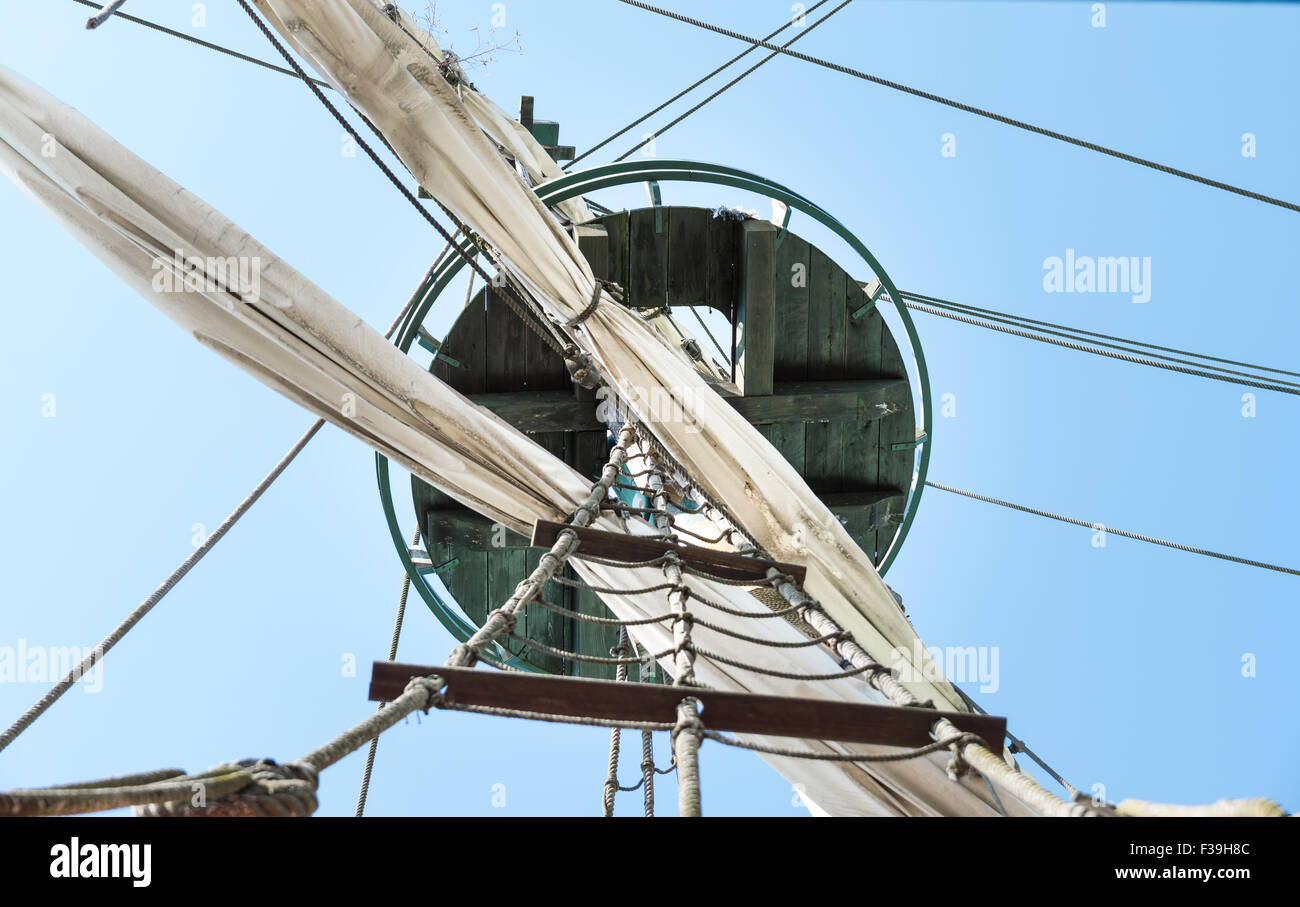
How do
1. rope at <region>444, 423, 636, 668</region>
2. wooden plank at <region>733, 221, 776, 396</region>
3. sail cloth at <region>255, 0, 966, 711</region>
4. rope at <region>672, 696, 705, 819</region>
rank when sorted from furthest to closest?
1. wooden plank at <region>733, 221, 776, 396</region>
2. sail cloth at <region>255, 0, 966, 711</region>
3. rope at <region>444, 423, 636, 668</region>
4. rope at <region>672, 696, 705, 819</region>

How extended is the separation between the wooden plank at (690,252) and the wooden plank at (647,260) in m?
0.05

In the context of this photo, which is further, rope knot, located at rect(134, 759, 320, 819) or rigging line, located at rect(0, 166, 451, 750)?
rigging line, located at rect(0, 166, 451, 750)

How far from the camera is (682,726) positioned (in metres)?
2.52

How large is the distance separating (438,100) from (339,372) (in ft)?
4.40

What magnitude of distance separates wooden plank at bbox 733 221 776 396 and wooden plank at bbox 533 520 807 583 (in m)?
1.85

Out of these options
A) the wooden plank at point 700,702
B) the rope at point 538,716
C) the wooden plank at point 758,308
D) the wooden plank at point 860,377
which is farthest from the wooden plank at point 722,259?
the rope at point 538,716

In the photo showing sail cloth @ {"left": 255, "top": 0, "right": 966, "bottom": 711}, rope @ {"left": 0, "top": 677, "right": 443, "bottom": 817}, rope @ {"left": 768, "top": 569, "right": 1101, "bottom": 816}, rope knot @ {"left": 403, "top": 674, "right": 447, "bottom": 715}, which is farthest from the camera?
sail cloth @ {"left": 255, "top": 0, "right": 966, "bottom": 711}

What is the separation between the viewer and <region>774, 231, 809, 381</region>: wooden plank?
6293 mm

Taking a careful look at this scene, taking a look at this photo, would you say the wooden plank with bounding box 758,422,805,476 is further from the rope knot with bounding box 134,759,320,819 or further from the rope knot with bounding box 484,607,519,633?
the rope knot with bounding box 134,759,320,819

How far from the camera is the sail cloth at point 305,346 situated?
3.20 metres

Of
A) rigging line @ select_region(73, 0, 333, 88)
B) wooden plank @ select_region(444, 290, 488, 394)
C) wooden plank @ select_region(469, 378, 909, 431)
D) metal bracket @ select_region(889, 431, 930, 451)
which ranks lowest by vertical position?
metal bracket @ select_region(889, 431, 930, 451)

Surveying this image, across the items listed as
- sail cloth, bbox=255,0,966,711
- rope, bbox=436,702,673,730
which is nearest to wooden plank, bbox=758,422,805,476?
sail cloth, bbox=255,0,966,711

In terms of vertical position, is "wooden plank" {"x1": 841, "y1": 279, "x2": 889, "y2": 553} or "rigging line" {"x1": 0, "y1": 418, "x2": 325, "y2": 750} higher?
"wooden plank" {"x1": 841, "y1": 279, "x2": 889, "y2": 553}
